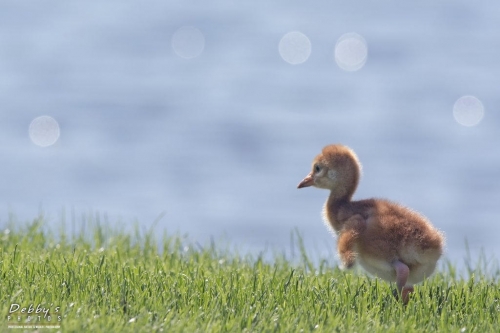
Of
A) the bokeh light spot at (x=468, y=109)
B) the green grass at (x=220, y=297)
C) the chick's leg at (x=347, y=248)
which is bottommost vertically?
the green grass at (x=220, y=297)

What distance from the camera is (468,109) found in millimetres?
27406

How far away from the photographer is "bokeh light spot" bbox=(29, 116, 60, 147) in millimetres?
25250

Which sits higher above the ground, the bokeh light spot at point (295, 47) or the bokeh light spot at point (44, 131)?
the bokeh light spot at point (295, 47)

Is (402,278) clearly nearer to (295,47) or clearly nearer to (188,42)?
(295,47)

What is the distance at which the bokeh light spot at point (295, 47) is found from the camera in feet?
109

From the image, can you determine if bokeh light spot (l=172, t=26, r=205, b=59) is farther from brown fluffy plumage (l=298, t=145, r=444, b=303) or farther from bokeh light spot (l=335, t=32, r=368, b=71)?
brown fluffy plumage (l=298, t=145, r=444, b=303)

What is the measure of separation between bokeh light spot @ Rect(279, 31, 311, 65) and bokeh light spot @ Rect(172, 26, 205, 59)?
273cm

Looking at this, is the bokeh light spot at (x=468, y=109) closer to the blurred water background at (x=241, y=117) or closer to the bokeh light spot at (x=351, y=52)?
the blurred water background at (x=241, y=117)

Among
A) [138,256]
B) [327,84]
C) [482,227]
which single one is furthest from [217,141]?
[138,256]

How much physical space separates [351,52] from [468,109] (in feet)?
20.7

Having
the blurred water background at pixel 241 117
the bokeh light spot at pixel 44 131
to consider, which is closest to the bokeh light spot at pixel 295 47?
the blurred water background at pixel 241 117

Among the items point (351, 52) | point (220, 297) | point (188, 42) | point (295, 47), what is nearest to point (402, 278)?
point (220, 297)

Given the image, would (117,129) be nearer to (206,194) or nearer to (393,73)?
(206,194)

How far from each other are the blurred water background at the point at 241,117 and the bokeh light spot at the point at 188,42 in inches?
3.2
